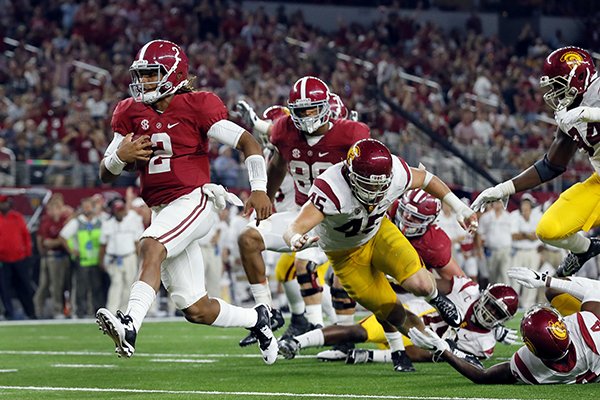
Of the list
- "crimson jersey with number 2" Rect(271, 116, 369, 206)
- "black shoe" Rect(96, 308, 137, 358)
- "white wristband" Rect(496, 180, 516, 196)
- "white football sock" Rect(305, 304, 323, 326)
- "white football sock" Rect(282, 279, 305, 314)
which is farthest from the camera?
"white football sock" Rect(282, 279, 305, 314)

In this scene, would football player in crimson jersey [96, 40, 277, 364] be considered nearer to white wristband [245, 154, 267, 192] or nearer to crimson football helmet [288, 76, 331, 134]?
white wristband [245, 154, 267, 192]

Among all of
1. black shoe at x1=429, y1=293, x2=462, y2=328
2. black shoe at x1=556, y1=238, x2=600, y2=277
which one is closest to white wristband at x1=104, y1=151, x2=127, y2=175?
black shoe at x1=429, y1=293, x2=462, y2=328

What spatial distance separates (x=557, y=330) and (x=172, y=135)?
8.61 ft

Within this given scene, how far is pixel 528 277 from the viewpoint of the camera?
7.35 metres

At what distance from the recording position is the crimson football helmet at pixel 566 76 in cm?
777

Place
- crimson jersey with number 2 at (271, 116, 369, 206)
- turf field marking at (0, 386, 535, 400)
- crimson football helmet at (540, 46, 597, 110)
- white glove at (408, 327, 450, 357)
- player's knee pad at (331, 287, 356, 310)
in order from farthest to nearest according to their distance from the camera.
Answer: player's knee pad at (331, 287, 356, 310)
crimson jersey with number 2 at (271, 116, 369, 206)
crimson football helmet at (540, 46, 597, 110)
white glove at (408, 327, 450, 357)
turf field marking at (0, 386, 535, 400)

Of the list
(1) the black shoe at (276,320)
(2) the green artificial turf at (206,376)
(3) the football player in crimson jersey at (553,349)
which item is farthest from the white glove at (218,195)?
(1) the black shoe at (276,320)

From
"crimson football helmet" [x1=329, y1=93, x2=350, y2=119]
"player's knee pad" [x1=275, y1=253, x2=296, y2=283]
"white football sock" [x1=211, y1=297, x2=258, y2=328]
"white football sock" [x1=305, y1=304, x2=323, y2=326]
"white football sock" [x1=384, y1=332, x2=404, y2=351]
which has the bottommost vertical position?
"white football sock" [x1=305, y1=304, x2=323, y2=326]

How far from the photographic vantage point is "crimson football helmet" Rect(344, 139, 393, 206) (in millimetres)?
7125

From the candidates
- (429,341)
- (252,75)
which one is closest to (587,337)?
(429,341)

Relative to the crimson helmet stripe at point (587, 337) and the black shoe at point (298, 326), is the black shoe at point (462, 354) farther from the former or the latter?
A: the black shoe at point (298, 326)

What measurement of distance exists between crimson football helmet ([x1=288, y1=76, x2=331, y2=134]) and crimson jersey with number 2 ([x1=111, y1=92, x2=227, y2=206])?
130 centimetres

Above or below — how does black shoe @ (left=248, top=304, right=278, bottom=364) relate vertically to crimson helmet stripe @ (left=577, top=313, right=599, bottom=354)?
below

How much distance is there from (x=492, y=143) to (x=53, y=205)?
26.2ft
